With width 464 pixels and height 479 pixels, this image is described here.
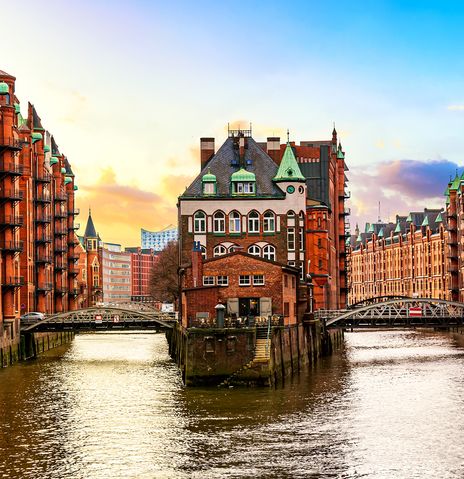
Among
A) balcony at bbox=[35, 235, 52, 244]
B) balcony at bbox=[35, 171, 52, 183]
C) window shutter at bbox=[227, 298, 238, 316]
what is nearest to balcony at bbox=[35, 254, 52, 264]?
balcony at bbox=[35, 235, 52, 244]

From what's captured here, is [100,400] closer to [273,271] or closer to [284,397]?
[284,397]

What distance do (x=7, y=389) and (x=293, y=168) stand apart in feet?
140

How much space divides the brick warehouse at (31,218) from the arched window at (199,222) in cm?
1573

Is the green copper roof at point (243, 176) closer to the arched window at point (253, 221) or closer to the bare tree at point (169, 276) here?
the arched window at point (253, 221)

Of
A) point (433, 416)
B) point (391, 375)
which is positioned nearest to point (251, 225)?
point (391, 375)

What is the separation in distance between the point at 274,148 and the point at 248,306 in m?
39.8

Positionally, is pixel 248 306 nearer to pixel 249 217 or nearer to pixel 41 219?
pixel 249 217

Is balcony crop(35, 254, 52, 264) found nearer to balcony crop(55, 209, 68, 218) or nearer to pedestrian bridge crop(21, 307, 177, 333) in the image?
balcony crop(55, 209, 68, 218)

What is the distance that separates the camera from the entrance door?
6962 centimetres

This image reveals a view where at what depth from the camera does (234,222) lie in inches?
3784

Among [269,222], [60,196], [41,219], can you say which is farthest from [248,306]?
[60,196]

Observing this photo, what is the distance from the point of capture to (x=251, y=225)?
96.3 metres

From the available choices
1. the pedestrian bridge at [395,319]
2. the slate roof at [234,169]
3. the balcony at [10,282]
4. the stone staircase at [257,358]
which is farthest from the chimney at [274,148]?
the stone staircase at [257,358]

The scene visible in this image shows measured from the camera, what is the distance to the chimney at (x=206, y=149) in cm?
10475
